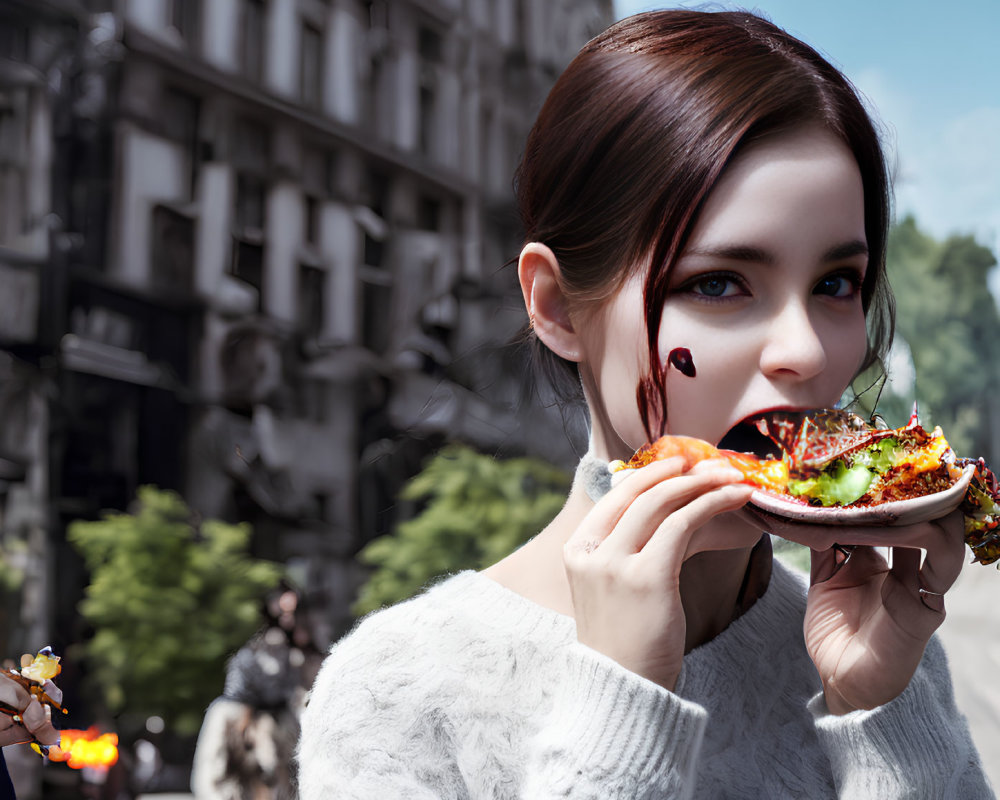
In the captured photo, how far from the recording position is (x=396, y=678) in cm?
169

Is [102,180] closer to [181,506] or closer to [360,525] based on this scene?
[181,506]

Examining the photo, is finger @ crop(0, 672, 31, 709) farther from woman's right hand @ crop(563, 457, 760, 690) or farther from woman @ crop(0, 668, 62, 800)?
woman's right hand @ crop(563, 457, 760, 690)

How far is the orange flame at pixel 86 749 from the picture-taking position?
5.19ft

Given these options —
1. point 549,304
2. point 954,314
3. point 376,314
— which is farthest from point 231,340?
point 954,314

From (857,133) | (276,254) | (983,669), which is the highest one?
(276,254)

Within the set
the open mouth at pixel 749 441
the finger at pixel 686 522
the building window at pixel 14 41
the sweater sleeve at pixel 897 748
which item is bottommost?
the sweater sleeve at pixel 897 748

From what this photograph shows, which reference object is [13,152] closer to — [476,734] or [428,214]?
[428,214]

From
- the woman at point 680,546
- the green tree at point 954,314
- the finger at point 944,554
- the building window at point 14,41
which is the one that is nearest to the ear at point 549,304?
the woman at point 680,546

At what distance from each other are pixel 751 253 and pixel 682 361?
198 millimetres

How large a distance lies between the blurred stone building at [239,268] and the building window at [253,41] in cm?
4

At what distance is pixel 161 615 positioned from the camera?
9797mm

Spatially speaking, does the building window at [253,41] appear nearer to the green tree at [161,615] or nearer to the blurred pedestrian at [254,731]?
Result: the green tree at [161,615]

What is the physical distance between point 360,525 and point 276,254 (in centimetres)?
351

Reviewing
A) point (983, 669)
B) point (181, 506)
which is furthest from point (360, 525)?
point (983, 669)
